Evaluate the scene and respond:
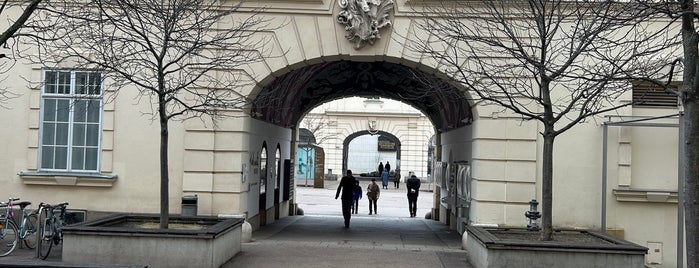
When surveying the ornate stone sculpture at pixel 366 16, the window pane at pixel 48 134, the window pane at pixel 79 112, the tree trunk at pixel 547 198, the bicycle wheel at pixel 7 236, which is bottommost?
the bicycle wheel at pixel 7 236

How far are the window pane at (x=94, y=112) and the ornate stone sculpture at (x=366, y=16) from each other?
207 inches

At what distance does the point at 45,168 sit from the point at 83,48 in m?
2.59

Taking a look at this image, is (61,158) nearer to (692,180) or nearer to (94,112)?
(94,112)

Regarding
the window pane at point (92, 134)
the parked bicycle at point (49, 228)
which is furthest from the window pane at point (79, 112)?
the parked bicycle at point (49, 228)

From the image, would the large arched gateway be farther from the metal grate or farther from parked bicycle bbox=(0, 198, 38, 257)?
parked bicycle bbox=(0, 198, 38, 257)

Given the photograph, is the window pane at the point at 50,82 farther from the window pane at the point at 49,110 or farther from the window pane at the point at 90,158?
the window pane at the point at 90,158

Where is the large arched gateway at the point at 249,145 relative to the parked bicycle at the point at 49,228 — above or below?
above

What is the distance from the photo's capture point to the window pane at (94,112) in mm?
14039

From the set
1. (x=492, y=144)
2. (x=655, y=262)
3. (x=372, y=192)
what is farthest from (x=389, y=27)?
(x=372, y=192)

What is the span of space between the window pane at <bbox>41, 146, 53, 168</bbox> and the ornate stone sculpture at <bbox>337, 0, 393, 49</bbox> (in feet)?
21.4

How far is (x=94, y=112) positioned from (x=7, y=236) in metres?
2.95

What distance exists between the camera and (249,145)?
1466cm

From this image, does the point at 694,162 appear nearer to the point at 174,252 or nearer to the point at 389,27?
the point at 174,252

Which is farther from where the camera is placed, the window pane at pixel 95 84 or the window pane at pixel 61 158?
the window pane at pixel 61 158
